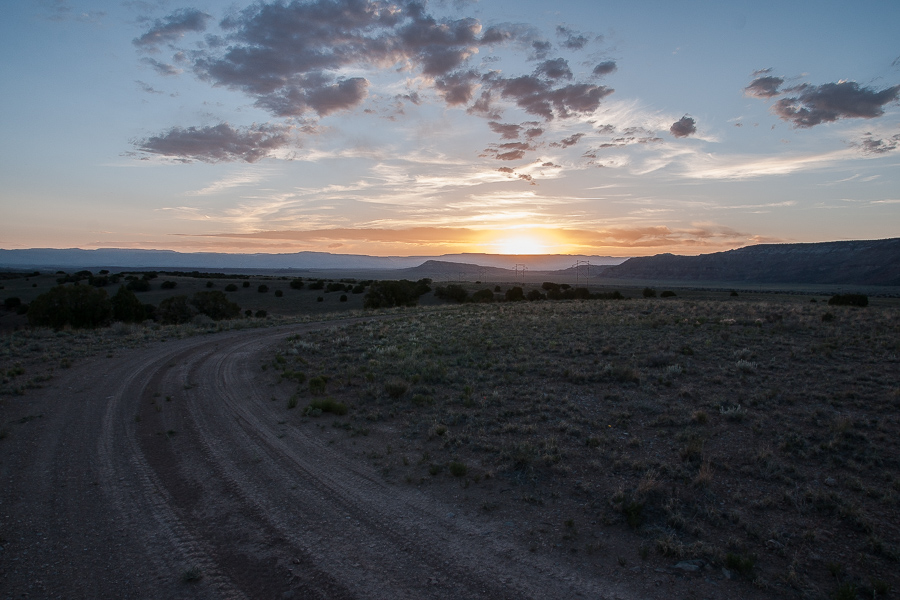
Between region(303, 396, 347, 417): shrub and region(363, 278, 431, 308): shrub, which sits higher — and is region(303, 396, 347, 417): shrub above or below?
below

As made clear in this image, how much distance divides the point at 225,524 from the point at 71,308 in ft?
103

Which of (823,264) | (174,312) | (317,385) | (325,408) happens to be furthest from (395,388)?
(823,264)

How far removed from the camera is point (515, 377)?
43.2 feet

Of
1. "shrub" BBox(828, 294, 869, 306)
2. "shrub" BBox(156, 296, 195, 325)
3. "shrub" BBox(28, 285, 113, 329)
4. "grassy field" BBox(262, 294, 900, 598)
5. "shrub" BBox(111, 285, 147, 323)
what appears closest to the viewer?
"grassy field" BBox(262, 294, 900, 598)

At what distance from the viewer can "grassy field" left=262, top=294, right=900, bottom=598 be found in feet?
18.1

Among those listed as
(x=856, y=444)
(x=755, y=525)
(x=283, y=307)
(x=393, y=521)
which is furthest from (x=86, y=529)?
(x=283, y=307)

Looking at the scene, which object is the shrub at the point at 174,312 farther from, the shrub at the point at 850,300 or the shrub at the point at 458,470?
the shrub at the point at 850,300

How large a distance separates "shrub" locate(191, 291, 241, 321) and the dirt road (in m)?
32.2

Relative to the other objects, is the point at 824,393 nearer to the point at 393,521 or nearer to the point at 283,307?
the point at 393,521

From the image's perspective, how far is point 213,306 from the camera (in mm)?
40531

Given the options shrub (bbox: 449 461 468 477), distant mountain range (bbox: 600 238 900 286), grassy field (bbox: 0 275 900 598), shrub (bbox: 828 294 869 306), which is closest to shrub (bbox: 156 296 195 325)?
grassy field (bbox: 0 275 900 598)

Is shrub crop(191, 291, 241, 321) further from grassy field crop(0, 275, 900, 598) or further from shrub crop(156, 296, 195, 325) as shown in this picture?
grassy field crop(0, 275, 900, 598)

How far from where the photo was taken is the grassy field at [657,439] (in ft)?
18.1

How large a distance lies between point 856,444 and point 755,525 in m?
3.98
